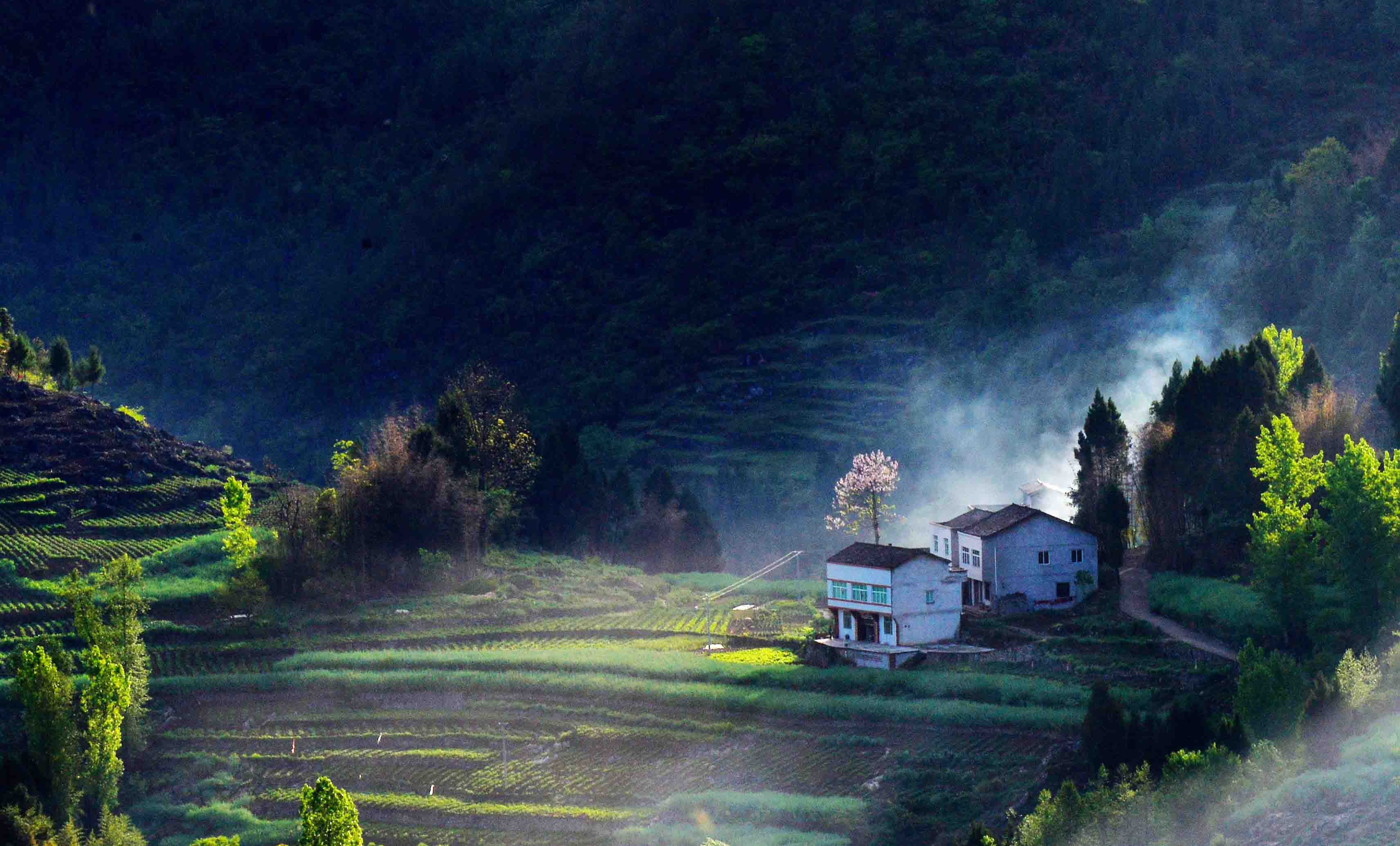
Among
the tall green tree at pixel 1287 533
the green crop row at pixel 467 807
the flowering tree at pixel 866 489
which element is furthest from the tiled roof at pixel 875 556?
the green crop row at pixel 467 807

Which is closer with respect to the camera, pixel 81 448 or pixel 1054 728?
pixel 1054 728

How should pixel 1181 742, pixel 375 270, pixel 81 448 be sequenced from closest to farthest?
pixel 1181 742 → pixel 81 448 → pixel 375 270

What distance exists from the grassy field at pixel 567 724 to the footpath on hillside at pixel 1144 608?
1.10 m

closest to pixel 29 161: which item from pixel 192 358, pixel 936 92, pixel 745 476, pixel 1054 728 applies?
pixel 192 358

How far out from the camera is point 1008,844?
4334 cm

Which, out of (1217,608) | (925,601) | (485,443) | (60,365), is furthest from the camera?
(60,365)

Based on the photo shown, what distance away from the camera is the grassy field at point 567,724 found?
51406 millimetres

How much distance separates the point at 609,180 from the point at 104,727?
288ft

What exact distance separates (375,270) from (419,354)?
15965 mm

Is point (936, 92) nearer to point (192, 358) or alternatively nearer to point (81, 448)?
point (192, 358)

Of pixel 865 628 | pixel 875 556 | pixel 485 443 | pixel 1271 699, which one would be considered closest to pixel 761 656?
pixel 865 628

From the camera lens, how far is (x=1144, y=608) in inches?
2370

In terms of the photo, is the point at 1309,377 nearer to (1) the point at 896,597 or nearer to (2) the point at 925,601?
(2) the point at 925,601

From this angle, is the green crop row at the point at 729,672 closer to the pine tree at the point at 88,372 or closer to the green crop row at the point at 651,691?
the green crop row at the point at 651,691
